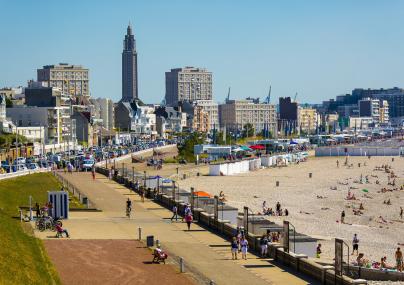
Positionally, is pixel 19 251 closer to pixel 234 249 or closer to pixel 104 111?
pixel 234 249

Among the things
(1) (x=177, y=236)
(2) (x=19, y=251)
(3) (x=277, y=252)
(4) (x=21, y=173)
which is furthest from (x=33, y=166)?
(2) (x=19, y=251)

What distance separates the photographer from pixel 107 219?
3769cm

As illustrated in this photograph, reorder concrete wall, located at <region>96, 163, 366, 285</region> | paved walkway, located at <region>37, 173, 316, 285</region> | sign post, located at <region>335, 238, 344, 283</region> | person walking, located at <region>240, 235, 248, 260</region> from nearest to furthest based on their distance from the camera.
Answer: sign post, located at <region>335, 238, 344, 283</region>, concrete wall, located at <region>96, 163, 366, 285</region>, paved walkway, located at <region>37, 173, 316, 285</region>, person walking, located at <region>240, 235, 248, 260</region>

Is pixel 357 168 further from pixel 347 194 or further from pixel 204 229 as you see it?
pixel 204 229

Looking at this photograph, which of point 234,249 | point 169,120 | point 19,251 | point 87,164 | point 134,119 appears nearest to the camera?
point 19,251

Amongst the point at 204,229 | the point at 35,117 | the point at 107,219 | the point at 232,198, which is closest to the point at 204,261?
the point at 204,229

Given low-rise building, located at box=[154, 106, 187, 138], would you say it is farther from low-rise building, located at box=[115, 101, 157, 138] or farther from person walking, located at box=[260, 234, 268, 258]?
person walking, located at box=[260, 234, 268, 258]

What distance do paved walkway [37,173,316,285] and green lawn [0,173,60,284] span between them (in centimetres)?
204

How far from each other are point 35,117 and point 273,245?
84.7m

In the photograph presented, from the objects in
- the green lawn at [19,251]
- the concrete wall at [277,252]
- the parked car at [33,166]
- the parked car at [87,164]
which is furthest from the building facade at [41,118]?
the concrete wall at [277,252]

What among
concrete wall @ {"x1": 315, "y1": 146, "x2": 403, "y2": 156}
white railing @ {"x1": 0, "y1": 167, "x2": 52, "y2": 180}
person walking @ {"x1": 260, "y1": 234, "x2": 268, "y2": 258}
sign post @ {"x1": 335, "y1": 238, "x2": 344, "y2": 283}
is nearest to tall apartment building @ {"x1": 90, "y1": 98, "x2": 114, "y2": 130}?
concrete wall @ {"x1": 315, "y1": 146, "x2": 403, "y2": 156}

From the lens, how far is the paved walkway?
24.5 m

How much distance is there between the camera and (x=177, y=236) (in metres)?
32.1

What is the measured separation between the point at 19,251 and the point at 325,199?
39.1 metres
